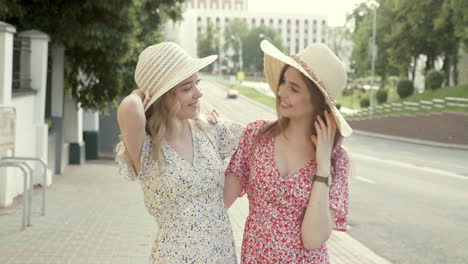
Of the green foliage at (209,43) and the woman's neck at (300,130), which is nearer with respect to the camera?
the woman's neck at (300,130)

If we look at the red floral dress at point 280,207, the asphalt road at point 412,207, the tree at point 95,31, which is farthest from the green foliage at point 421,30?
the red floral dress at point 280,207

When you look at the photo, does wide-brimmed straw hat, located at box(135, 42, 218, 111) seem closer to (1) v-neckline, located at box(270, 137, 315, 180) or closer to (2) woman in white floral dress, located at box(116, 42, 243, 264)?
(2) woman in white floral dress, located at box(116, 42, 243, 264)

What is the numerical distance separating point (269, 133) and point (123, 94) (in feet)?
48.3

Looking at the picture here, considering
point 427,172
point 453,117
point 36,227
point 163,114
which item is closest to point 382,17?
point 453,117

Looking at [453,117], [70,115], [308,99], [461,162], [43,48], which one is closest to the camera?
[308,99]

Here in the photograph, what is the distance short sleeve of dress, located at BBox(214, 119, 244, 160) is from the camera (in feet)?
10.8

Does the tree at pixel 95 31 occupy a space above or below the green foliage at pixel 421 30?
below

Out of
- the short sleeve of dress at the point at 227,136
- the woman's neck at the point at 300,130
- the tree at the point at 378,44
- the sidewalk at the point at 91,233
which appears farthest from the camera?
the tree at the point at 378,44

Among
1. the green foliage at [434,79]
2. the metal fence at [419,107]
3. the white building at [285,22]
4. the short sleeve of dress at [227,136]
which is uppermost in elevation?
the white building at [285,22]

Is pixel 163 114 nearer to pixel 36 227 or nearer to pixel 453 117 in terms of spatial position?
pixel 36 227

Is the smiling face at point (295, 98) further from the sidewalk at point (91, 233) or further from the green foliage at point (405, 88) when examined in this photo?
the green foliage at point (405, 88)

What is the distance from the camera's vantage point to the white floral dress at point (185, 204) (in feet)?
10.0

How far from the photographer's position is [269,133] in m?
3.00

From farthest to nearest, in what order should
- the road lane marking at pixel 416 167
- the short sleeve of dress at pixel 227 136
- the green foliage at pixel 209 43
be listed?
the green foliage at pixel 209 43 < the road lane marking at pixel 416 167 < the short sleeve of dress at pixel 227 136
